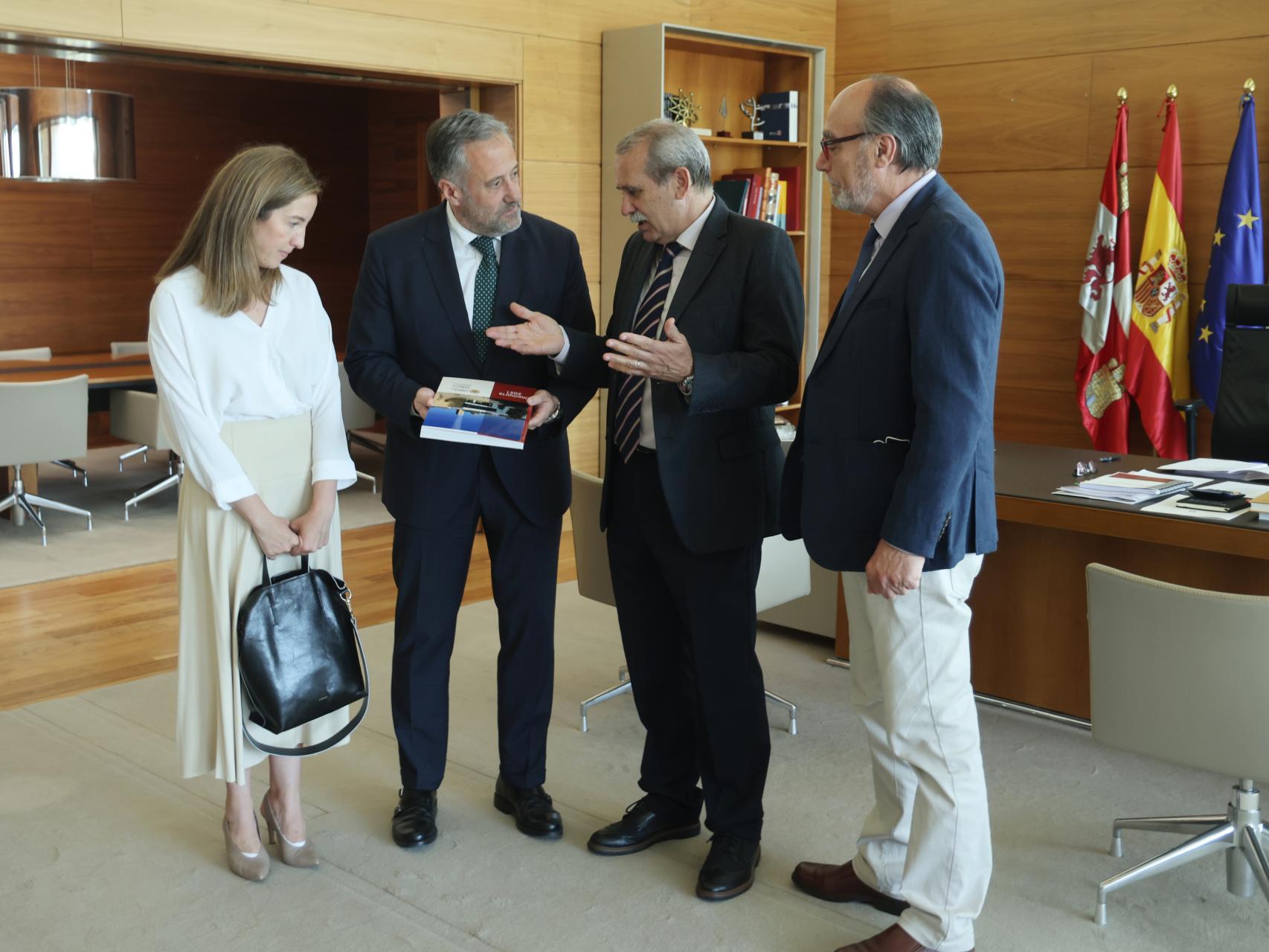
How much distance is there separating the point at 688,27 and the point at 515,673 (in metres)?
4.79

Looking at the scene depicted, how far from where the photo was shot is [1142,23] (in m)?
7.06

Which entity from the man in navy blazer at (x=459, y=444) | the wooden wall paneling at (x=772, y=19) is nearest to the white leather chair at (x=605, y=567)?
the man in navy blazer at (x=459, y=444)

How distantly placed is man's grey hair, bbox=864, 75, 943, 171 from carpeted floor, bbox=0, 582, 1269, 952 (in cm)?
171

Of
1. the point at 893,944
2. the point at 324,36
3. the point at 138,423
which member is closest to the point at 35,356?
the point at 138,423

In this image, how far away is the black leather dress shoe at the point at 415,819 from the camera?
3.30 m

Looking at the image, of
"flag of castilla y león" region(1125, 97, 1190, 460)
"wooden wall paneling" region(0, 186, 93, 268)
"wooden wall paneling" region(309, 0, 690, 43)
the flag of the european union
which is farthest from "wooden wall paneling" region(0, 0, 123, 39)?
the flag of the european union

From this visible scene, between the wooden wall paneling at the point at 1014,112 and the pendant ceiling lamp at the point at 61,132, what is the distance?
188 inches

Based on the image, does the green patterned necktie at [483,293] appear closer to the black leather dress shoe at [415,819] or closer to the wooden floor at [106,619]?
the black leather dress shoe at [415,819]

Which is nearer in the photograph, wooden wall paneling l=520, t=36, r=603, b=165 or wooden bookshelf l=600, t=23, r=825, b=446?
wooden wall paneling l=520, t=36, r=603, b=165

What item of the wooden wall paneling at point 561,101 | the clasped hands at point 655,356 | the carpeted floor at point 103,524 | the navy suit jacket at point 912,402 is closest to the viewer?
the navy suit jacket at point 912,402

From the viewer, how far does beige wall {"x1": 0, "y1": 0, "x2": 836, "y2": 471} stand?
558 cm

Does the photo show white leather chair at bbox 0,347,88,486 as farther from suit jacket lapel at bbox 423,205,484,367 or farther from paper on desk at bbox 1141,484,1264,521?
paper on desk at bbox 1141,484,1264,521

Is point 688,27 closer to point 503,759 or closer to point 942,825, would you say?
point 503,759

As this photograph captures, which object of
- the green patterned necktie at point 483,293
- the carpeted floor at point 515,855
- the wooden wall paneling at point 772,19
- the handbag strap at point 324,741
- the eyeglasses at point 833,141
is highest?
the wooden wall paneling at point 772,19
